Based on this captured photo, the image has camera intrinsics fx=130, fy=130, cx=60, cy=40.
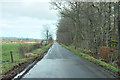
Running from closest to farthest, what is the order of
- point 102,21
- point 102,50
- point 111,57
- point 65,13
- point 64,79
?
point 64,79 → point 111,57 → point 102,50 → point 102,21 → point 65,13

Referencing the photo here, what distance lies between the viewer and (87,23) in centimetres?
2464

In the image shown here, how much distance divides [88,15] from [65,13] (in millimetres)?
6596

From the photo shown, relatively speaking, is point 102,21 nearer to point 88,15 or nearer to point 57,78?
point 88,15

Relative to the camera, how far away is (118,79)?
6340 millimetres

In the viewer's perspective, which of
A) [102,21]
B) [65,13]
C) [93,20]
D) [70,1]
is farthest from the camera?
[65,13]

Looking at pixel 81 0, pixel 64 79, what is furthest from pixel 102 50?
pixel 81 0

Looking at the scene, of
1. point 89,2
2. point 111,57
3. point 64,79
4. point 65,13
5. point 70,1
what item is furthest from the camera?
point 65,13

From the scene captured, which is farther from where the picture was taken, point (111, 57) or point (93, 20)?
point (93, 20)

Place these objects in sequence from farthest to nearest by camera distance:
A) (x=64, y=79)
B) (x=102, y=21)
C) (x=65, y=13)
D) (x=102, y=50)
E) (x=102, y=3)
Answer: (x=65, y=13), (x=102, y=21), (x=102, y=3), (x=102, y=50), (x=64, y=79)

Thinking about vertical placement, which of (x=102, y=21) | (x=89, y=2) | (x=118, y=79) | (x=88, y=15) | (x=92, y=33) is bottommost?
(x=118, y=79)

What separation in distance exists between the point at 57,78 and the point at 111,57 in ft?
27.5

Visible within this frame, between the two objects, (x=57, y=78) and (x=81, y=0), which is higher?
(x=81, y=0)

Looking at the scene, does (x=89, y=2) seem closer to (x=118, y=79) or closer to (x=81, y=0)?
(x=81, y=0)

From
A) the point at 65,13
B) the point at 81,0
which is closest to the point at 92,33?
the point at 81,0
